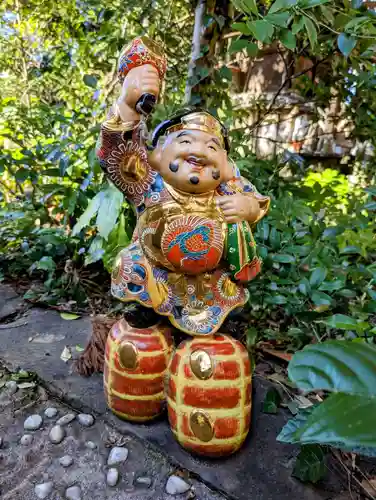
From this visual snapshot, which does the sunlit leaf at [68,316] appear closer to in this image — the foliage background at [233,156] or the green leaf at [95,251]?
the foliage background at [233,156]

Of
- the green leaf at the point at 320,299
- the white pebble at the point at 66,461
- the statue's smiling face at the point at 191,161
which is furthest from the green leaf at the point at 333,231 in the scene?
the white pebble at the point at 66,461

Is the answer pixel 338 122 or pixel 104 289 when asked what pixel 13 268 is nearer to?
pixel 104 289

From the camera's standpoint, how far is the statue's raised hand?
85cm

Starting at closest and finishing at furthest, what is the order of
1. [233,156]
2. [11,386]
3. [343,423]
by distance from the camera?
[343,423], [11,386], [233,156]

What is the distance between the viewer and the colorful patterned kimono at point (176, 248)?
88cm

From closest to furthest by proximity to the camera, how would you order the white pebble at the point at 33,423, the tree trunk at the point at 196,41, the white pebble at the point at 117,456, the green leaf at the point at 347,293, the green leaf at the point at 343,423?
the green leaf at the point at 343,423 < the white pebble at the point at 117,456 < the white pebble at the point at 33,423 < the green leaf at the point at 347,293 < the tree trunk at the point at 196,41

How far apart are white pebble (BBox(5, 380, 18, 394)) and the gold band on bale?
2.59ft

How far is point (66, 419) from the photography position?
1.04 m

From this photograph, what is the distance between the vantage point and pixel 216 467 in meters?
0.88

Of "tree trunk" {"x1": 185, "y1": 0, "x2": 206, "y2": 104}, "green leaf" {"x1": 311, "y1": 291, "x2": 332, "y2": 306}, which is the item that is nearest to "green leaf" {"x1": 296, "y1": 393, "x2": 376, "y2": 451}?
"green leaf" {"x1": 311, "y1": 291, "x2": 332, "y2": 306}

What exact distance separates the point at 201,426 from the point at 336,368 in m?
0.48

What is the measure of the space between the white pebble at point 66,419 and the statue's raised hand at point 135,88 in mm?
711

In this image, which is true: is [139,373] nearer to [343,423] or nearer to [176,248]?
[176,248]

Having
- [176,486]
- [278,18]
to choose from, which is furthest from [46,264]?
[278,18]
